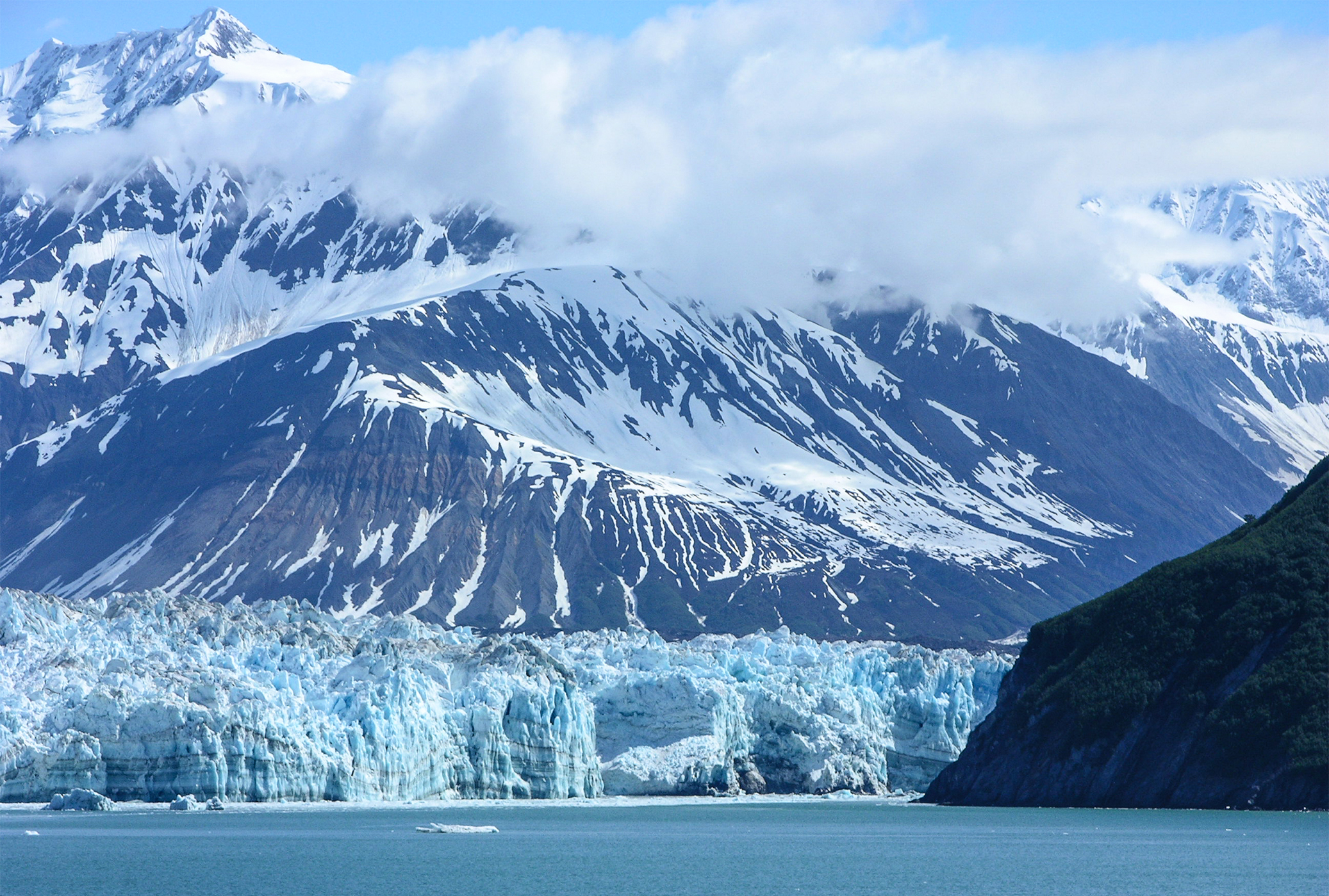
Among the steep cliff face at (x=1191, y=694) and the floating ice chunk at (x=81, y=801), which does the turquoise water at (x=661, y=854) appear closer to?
the floating ice chunk at (x=81, y=801)

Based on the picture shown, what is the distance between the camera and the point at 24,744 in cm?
10488

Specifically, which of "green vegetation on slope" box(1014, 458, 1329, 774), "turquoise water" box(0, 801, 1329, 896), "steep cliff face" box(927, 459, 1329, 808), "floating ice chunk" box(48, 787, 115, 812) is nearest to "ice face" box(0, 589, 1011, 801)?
"floating ice chunk" box(48, 787, 115, 812)

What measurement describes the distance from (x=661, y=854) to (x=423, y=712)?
2970 centimetres

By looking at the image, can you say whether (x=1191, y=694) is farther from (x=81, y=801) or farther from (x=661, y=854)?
(x=81, y=801)

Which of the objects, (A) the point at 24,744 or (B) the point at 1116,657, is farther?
(B) the point at 1116,657

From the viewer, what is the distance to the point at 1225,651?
112938mm

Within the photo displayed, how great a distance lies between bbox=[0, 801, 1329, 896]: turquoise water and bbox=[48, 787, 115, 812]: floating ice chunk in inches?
26.5

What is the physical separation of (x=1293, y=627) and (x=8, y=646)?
256 feet

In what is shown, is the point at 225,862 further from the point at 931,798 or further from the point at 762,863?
the point at 931,798

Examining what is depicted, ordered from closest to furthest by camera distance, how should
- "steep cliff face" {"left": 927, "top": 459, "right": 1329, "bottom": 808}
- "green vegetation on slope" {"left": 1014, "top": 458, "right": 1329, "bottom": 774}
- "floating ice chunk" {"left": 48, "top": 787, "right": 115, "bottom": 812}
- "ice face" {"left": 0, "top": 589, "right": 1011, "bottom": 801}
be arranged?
1. "floating ice chunk" {"left": 48, "top": 787, "right": 115, "bottom": 812}
2. "steep cliff face" {"left": 927, "top": 459, "right": 1329, "bottom": 808}
3. "green vegetation on slope" {"left": 1014, "top": 458, "right": 1329, "bottom": 774}
4. "ice face" {"left": 0, "top": 589, "right": 1011, "bottom": 801}

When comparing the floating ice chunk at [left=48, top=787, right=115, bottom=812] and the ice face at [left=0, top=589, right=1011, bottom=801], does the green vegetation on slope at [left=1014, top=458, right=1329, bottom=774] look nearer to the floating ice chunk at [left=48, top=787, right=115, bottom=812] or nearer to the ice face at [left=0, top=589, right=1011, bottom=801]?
the ice face at [left=0, top=589, right=1011, bottom=801]

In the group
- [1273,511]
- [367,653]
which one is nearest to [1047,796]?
[1273,511]

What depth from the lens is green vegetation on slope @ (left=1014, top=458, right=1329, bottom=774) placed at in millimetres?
107125

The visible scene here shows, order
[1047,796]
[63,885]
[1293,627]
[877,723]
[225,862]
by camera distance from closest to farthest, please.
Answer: [63,885] → [225,862] → [1293,627] → [1047,796] → [877,723]
